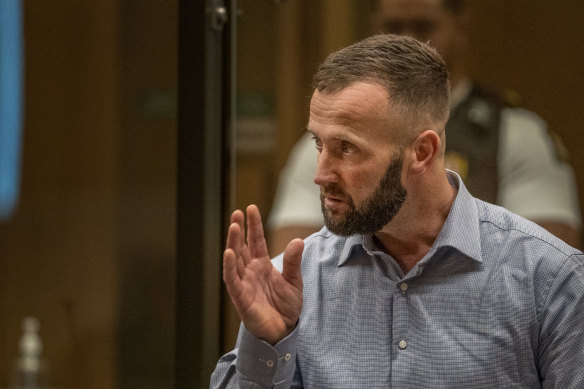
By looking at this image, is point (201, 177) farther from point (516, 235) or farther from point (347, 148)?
point (516, 235)

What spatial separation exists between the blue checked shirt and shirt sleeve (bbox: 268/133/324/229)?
223 mm

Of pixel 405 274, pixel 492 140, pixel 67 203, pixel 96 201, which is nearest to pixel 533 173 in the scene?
pixel 492 140

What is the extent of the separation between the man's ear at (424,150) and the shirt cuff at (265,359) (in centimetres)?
38

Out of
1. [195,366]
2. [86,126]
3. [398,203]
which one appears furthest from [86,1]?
[398,203]

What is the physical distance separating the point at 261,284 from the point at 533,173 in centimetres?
59

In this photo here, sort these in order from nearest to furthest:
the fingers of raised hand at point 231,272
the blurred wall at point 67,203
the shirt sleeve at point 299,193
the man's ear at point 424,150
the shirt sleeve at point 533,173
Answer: the fingers of raised hand at point 231,272 → the man's ear at point 424,150 → the shirt sleeve at point 533,173 → the shirt sleeve at point 299,193 → the blurred wall at point 67,203

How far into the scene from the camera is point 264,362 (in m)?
1.66

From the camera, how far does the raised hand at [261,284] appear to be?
1622 millimetres

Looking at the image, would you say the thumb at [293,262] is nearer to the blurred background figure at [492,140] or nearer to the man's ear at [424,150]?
the man's ear at [424,150]

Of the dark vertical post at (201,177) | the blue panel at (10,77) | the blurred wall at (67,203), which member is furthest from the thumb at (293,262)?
the blue panel at (10,77)

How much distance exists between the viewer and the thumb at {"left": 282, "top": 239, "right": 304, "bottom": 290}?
1.62m

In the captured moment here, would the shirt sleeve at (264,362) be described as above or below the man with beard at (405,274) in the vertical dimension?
below

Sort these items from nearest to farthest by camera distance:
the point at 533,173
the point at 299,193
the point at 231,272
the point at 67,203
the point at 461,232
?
the point at 231,272, the point at 461,232, the point at 533,173, the point at 299,193, the point at 67,203

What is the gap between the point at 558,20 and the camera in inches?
68.9
